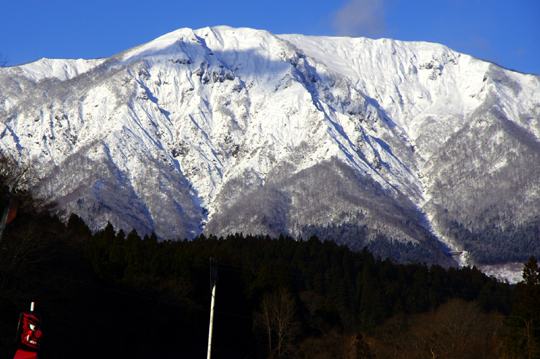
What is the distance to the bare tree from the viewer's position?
2763 inches

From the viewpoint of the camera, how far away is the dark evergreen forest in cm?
4181

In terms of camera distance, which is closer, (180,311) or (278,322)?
(180,311)

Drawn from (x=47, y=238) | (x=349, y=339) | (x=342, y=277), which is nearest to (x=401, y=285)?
(x=342, y=277)

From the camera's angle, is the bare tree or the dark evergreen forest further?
the bare tree

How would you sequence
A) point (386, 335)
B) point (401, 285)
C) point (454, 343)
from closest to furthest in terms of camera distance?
point (454, 343) → point (386, 335) → point (401, 285)

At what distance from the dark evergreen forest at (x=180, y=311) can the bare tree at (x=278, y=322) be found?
0.17 m

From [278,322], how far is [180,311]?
45.6 feet

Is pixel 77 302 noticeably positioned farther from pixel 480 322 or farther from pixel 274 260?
pixel 274 260

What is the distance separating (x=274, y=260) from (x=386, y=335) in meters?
46.9

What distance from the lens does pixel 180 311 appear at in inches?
2506

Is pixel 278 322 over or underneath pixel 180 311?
underneath

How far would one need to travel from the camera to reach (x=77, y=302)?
54531mm

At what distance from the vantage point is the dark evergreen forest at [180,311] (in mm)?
→ 41812

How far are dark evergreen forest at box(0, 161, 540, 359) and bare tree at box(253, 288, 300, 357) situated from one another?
170 mm
